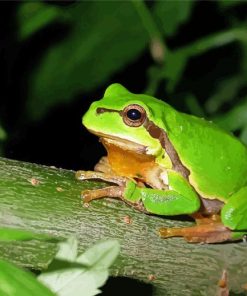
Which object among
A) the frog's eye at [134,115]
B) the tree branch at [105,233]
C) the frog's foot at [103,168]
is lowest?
the tree branch at [105,233]

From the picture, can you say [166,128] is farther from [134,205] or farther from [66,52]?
[66,52]

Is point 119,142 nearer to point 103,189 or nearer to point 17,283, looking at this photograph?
point 103,189

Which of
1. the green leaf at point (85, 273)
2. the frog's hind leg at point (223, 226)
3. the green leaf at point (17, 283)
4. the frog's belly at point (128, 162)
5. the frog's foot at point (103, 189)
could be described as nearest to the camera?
the green leaf at point (17, 283)

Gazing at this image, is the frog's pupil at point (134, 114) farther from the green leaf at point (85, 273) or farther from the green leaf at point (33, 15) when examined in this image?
the green leaf at point (33, 15)

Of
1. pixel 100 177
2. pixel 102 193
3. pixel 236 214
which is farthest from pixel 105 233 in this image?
pixel 236 214

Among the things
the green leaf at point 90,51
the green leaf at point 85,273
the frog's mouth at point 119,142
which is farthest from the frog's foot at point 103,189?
the green leaf at point 90,51

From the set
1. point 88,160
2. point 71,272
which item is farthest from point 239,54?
point 71,272
